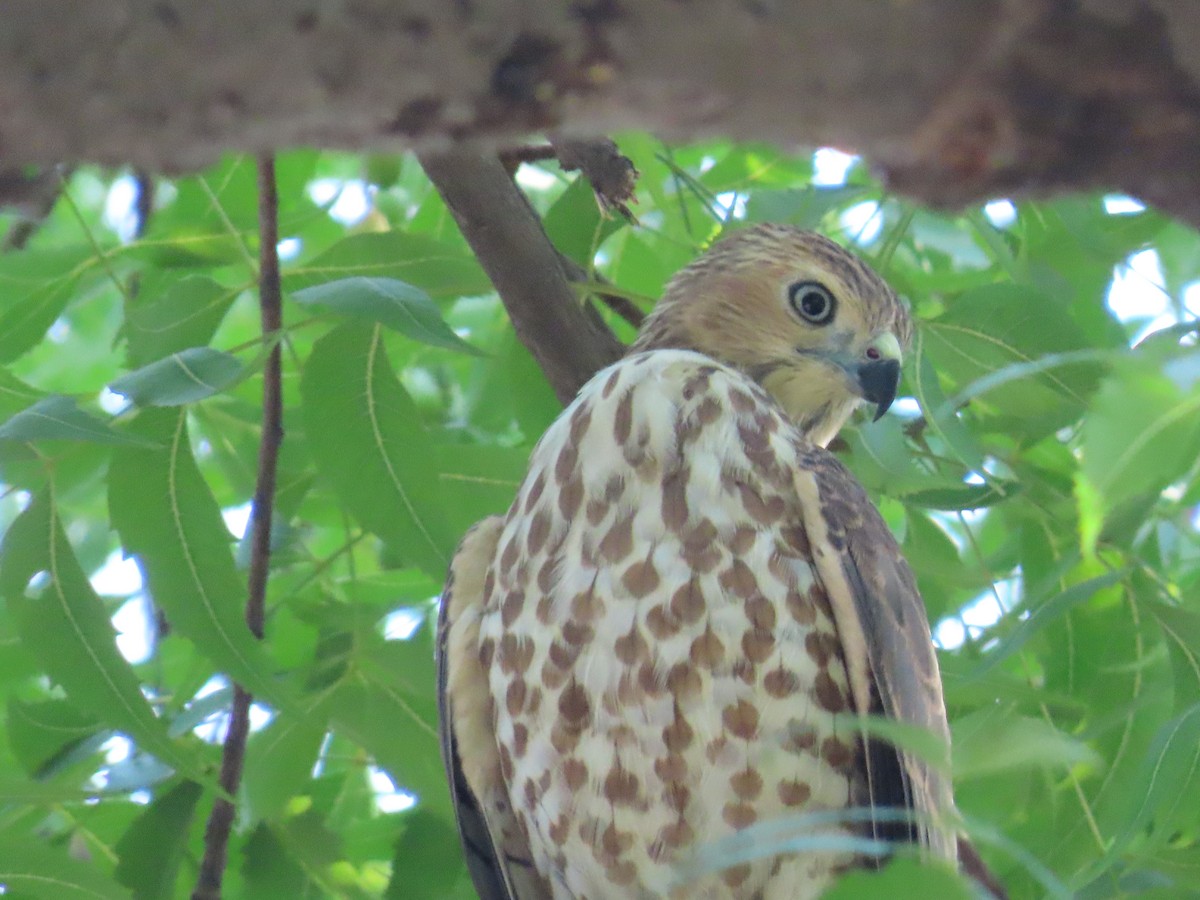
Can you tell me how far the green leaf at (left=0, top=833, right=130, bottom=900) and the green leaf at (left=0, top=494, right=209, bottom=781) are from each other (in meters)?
0.26

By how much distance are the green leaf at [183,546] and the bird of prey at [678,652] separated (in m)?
0.56

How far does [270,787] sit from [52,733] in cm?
56

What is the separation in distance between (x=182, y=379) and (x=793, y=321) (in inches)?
70.6

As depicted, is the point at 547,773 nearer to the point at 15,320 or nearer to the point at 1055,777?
the point at 1055,777

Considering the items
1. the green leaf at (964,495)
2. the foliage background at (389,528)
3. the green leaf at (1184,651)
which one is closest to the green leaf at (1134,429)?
the foliage background at (389,528)

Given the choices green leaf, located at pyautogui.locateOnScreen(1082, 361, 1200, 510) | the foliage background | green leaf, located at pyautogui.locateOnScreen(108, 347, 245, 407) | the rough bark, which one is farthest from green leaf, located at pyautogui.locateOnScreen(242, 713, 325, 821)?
the rough bark

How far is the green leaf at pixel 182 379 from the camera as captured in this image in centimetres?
261

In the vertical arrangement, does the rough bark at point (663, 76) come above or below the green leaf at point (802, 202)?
below

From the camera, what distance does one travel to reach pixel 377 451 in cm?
318

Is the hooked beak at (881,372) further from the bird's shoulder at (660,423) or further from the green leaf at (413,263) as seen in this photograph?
the green leaf at (413,263)

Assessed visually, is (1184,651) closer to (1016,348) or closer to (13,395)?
(1016,348)

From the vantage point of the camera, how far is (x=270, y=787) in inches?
129

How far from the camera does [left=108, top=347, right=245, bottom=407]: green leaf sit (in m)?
2.61

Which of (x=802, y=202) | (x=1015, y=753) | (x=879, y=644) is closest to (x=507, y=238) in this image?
(x=802, y=202)
